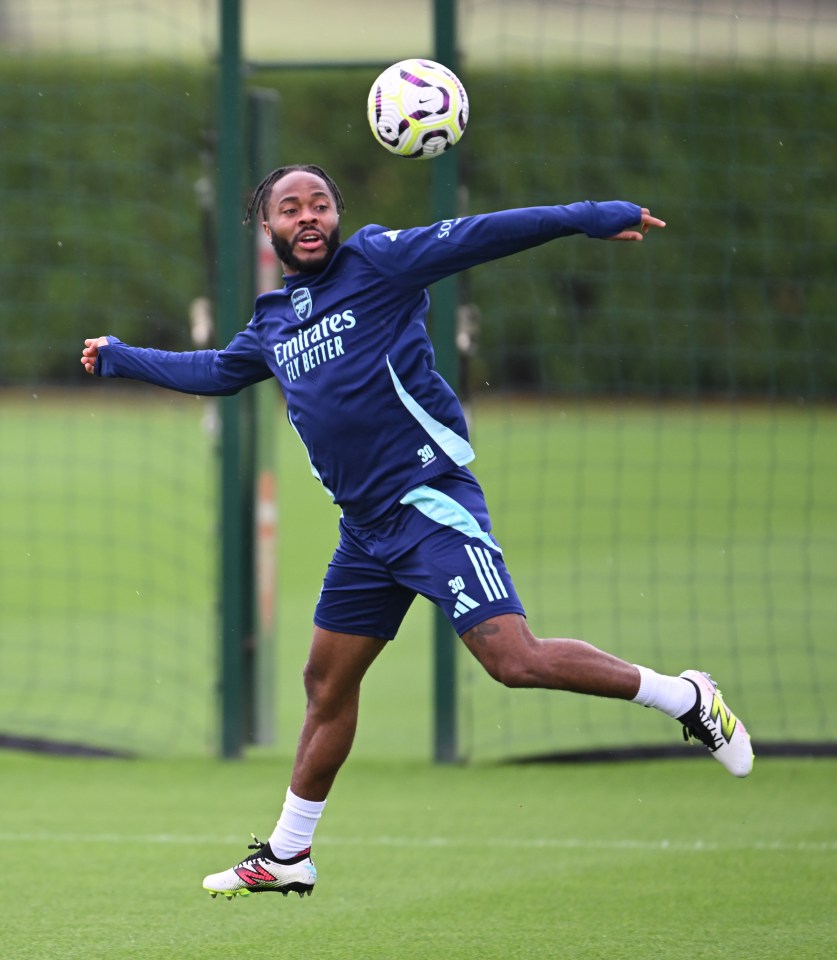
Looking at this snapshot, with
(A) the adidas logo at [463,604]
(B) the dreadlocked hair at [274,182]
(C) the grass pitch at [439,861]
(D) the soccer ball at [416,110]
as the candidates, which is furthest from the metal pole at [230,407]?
(A) the adidas logo at [463,604]

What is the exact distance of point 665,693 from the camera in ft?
16.9

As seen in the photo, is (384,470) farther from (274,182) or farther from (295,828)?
(295,828)

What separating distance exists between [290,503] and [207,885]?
12207 millimetres

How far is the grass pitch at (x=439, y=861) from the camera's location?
17.5 feet

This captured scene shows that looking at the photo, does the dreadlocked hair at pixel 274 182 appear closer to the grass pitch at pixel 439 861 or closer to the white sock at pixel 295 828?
the white sock at pixel 295 828

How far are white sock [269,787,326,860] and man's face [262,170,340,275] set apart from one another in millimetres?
1772

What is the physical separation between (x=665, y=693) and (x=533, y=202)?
14.2 m

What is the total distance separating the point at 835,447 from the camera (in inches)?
722

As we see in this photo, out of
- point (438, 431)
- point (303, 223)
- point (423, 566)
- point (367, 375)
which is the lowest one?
point (423, 566)

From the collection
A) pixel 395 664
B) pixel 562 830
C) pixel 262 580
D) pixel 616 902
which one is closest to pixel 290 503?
pixel 395 664

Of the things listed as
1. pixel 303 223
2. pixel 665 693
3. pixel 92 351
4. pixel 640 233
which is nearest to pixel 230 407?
pixel 92 351

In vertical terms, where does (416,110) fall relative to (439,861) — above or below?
above

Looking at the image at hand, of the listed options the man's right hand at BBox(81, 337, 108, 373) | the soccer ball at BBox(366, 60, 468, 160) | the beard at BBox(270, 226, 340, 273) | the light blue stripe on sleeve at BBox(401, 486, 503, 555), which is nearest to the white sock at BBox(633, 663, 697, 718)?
the light blue stripe on sleeve at BBox(401, 486, 503, 555)

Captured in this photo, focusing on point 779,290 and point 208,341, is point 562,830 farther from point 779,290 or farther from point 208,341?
point 779,290
